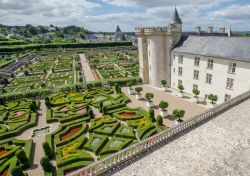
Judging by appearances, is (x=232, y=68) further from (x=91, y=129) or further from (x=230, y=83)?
(x=91, y=129)

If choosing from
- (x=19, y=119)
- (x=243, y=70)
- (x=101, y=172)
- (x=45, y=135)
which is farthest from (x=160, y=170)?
(x=19, y=119)

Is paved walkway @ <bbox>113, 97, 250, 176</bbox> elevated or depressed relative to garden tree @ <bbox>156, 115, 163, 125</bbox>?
elevated

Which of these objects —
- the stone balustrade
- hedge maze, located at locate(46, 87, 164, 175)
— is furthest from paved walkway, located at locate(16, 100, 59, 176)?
the stone balustrade

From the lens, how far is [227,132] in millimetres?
16719

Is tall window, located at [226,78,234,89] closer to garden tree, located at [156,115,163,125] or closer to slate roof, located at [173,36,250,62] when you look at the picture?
slate roof, located at [173,36,250,62]

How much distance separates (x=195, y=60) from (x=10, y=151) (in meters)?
31.8

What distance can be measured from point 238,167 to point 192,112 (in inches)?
672

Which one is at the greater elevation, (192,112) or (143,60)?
(143,60)

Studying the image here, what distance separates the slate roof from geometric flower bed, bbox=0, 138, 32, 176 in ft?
99.3

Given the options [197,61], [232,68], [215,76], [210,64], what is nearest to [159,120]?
[215,76]

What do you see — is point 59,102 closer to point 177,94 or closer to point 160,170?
point 177,94

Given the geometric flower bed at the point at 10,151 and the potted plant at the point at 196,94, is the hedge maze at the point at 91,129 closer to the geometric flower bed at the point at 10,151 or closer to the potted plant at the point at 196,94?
the geometric flower bed at the point at 10,151

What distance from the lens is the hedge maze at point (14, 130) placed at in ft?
61.6

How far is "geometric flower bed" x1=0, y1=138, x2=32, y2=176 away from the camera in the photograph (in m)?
18.6
